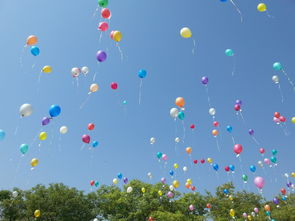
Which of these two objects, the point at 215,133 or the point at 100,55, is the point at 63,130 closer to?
the point at 100,55

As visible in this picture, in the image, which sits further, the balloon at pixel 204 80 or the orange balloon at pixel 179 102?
the balloon at pixel 204 80

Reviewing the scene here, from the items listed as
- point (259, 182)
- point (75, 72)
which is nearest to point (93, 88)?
point (75, 72)

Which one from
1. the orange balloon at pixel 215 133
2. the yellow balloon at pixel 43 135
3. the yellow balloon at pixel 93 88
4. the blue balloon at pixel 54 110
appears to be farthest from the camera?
the orange balloon at pixel 215 133

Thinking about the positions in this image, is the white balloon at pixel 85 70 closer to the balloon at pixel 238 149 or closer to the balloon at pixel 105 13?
the balloon at pixel 105 13

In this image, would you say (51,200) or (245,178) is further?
(51,200)

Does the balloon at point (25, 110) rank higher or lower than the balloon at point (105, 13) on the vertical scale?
lower

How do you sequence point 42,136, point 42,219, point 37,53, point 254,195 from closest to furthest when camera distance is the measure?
point 37,53 → point 42,136 → point 42,219 → point 254,195

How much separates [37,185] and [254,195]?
2125cm

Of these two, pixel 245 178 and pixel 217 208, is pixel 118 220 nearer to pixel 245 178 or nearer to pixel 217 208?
pixel 217 208

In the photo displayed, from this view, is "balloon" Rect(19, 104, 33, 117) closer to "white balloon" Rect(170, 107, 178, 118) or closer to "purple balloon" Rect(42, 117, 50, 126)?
"purple balloon" Rect(42, 117, 50, 126)

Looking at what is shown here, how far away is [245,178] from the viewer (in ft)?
44.9

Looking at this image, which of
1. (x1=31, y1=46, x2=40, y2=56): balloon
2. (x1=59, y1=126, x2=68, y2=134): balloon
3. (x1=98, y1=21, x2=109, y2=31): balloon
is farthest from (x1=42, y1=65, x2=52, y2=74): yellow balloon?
(x1=59, y1=126, x2=68, y2=134): balloon

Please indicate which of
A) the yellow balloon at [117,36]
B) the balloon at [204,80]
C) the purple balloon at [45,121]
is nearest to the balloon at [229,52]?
the balloon at [204,80]

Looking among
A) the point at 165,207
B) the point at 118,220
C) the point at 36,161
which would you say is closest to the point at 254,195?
the point at 165,207
